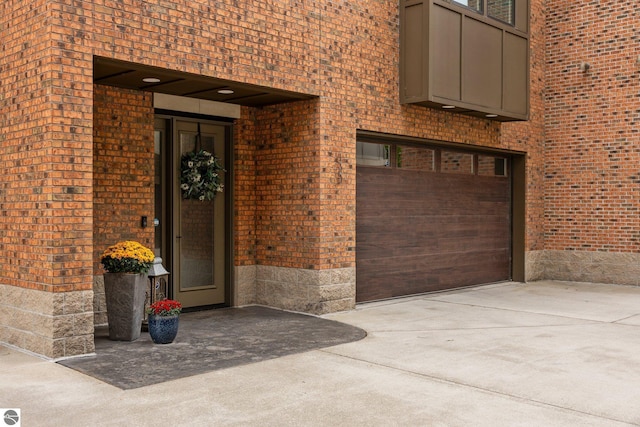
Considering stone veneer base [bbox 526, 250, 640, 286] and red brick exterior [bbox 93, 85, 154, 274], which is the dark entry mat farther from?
stone veneer base [bbox 526, 250, 640, 286]

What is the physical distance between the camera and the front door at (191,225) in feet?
30.7

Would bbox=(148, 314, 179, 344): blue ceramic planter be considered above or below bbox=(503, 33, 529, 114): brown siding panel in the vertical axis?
below

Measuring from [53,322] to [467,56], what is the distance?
7.71 metres

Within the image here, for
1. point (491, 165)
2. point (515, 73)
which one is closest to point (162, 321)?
point (515, 73)

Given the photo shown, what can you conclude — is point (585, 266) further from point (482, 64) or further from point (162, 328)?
point (162, 328)

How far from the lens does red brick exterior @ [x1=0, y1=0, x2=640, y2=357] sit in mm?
6688

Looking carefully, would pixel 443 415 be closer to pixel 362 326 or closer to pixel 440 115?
pixel 362 326

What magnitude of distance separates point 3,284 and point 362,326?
174 inches

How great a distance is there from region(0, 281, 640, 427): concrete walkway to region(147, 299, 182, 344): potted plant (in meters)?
0.78

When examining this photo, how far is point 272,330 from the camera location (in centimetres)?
816

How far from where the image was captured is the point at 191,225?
9.66 m

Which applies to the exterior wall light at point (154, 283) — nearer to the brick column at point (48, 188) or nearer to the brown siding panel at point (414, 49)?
the brick column at point (48, 188)

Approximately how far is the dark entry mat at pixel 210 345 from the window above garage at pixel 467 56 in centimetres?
419

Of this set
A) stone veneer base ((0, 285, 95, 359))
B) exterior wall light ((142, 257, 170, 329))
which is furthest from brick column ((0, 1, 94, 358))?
exterior wall light ((142, 257, 170, 329))
